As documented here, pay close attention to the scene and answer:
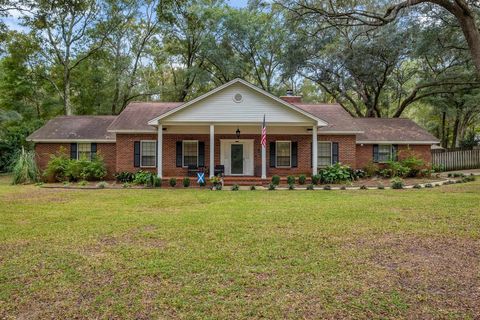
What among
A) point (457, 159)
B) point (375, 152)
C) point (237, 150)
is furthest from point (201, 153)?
point (457, 159)

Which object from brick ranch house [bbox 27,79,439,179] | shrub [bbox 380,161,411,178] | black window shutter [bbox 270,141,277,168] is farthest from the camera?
black window shutter [bbox 270,141,277,168]

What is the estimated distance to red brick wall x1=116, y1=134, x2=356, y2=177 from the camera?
1830 cm

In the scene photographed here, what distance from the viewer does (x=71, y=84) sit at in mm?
29875

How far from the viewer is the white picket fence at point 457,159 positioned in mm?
23484

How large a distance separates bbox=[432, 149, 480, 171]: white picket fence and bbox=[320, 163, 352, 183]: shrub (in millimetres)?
10112

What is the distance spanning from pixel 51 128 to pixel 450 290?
21437 millimetres

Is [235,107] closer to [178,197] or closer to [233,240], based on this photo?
[178,197]

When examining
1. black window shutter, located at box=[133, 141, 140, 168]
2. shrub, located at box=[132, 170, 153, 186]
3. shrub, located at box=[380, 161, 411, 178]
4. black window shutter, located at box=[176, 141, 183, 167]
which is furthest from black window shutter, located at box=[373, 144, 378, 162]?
black window shutter, located at box=[133, 141, 140, 168]

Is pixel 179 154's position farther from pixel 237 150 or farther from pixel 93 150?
pixel 93 150

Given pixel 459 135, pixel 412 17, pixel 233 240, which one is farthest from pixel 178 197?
pixel 459 135

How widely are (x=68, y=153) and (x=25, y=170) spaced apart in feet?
7.62

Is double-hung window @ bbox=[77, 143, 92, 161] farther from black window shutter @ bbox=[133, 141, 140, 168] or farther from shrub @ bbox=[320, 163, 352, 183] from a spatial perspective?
shrub @ bbox=[320, 163, 352, 183]

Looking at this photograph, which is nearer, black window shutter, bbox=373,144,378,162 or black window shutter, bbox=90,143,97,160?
black window shutter, bbox=90,143,97,160

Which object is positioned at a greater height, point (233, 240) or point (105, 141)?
point (105, 141)
